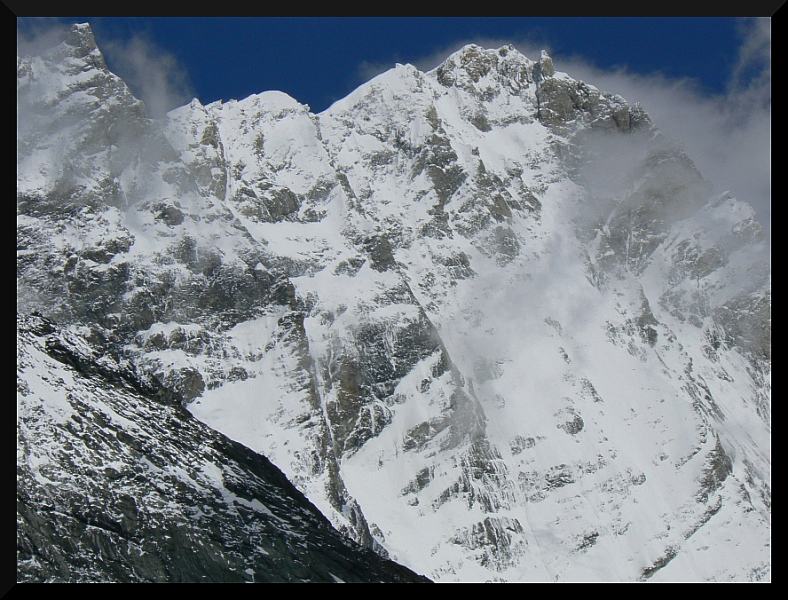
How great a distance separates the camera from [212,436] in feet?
381

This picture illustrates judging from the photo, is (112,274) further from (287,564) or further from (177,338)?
(287,564)

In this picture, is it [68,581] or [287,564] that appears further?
[287,564]

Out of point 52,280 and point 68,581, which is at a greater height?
point 52,280

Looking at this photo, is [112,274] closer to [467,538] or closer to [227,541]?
[467,538]

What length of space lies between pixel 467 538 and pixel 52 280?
68207mm

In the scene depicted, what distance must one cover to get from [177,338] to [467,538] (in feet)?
164

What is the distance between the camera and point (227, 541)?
3802 inches
